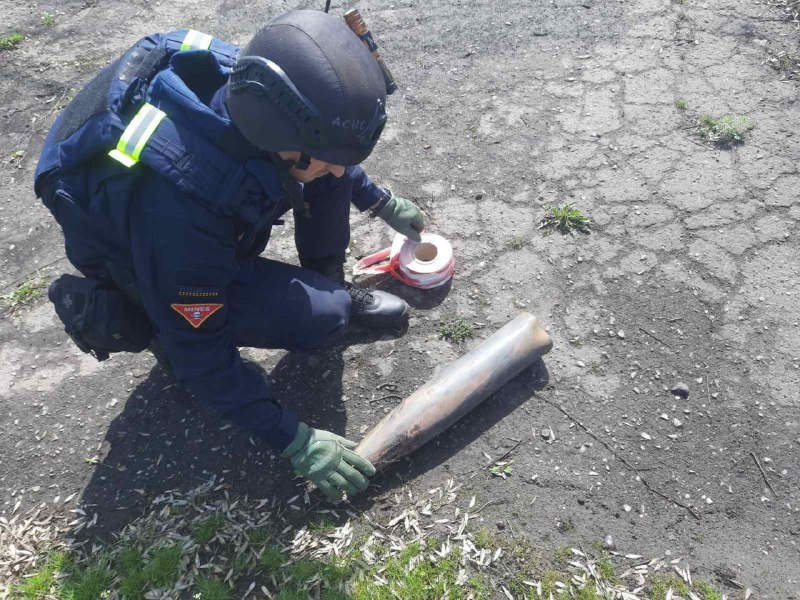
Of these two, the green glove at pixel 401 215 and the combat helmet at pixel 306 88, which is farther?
the green glove at pixel 401 215

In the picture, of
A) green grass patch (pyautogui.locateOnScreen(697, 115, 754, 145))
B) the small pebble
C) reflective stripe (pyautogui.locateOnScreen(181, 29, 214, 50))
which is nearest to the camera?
reflective stripe (pyautogui.locateOnScreen(181, 29, 214, 50))

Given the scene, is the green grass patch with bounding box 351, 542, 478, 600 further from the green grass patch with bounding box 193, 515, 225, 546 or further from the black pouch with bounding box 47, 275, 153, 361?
the black pouch with bounding box 47, 275, 153, 361

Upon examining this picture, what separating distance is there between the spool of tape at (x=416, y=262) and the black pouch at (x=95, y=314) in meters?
1.45

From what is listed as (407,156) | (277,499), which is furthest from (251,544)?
(407,156)

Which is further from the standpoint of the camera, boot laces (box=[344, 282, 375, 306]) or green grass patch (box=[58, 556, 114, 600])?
Result: boot laces (box=[344, 282, 375, 306])

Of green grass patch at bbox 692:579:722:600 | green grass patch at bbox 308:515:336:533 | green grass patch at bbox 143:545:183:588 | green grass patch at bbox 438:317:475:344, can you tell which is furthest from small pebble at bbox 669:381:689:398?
green grass patch at bbox 143:545:183:588

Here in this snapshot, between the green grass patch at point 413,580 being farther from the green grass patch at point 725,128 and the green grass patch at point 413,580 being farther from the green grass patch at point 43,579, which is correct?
the green grass patch at point 725,128

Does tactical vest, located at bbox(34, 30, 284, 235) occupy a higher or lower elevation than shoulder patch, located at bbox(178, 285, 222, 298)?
higher

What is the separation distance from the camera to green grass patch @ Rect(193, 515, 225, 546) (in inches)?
120

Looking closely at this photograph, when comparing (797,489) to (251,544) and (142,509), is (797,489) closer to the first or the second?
(251,544)

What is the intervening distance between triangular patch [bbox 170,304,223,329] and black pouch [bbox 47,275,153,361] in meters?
0.52

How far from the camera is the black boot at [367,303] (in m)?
3.70

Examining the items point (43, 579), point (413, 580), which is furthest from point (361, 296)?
point (43, 579)

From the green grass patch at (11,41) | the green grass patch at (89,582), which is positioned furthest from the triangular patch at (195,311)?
the green grass patch at (11,41)
